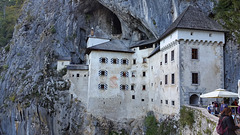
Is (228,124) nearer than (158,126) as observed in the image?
Yes

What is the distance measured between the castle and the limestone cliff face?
1.98 m

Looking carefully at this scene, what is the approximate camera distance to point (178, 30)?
70.4 ft

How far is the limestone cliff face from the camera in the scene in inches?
1176

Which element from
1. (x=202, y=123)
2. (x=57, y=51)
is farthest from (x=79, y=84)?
(x=202, y=123)

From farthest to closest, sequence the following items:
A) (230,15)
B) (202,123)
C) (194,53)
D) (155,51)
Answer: (155,51), (194,53), (230,15), (202,123)

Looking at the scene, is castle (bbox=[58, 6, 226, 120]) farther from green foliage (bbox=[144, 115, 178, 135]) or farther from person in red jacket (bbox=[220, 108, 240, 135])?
person in red jacket (bbox=[220, 108, 240, 135])

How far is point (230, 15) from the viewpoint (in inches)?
838

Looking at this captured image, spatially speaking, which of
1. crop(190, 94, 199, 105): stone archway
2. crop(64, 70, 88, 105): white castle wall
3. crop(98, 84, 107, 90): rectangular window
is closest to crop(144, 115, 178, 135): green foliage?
crop(190, 94, 199, 105): stone archway

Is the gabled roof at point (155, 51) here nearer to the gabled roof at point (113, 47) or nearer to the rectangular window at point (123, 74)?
the gabled roof at point (113, 47)

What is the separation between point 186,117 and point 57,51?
25312 millimetres

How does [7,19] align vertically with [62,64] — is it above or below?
above

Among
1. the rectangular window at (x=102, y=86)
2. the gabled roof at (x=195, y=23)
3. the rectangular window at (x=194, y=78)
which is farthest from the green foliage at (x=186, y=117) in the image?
the rectangular window at (x=102, y=86)

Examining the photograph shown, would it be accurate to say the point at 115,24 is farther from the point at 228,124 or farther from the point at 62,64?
the point at 228,124

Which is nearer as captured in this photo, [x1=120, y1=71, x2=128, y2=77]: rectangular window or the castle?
the castle
